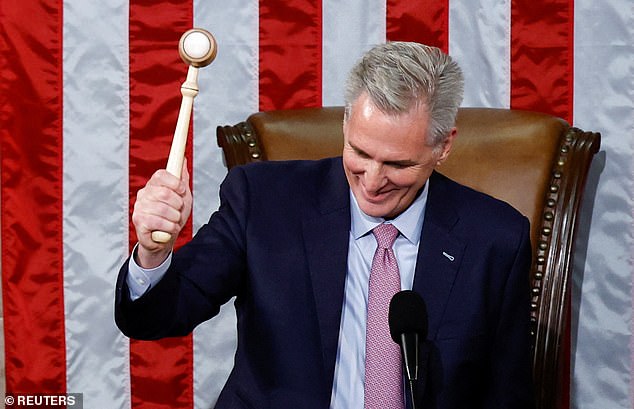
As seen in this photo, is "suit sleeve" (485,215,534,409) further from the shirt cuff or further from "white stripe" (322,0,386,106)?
"white stripe" (322,0,386,106)

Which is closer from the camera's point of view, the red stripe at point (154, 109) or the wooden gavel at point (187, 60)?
the wooden gavel at point (187, 60)

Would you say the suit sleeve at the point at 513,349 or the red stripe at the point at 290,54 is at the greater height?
the red stripe at the point at 290,54

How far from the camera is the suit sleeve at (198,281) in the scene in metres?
1.57

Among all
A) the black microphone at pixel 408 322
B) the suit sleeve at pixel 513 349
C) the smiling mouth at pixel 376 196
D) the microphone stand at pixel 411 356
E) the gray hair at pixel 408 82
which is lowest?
the suit sleeve at pixel 513 349

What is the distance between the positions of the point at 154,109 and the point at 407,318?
1374mm

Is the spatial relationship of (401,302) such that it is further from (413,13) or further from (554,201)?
(413,13)

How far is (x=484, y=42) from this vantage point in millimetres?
2520

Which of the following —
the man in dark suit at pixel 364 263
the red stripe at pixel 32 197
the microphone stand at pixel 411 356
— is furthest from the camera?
the red stripe at pixel 32 197

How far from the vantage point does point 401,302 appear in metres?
1.33

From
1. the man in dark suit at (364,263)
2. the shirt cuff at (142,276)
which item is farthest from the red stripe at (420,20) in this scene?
the shirt cuff at (142,276)

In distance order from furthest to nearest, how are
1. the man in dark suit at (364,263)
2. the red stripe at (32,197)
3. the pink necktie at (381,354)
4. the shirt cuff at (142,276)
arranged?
the red stripe at (32,197) < the pink necktie at (381,354) < the man in dark suit at (364,263) < the shirt cuff at (142,276)

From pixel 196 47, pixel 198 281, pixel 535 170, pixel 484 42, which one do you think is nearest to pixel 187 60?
pixel 196 47

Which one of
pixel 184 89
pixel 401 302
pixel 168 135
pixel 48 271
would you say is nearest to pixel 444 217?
pixel 401 302

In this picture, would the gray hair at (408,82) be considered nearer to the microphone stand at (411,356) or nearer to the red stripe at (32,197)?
the microphone stand at (411,356)
